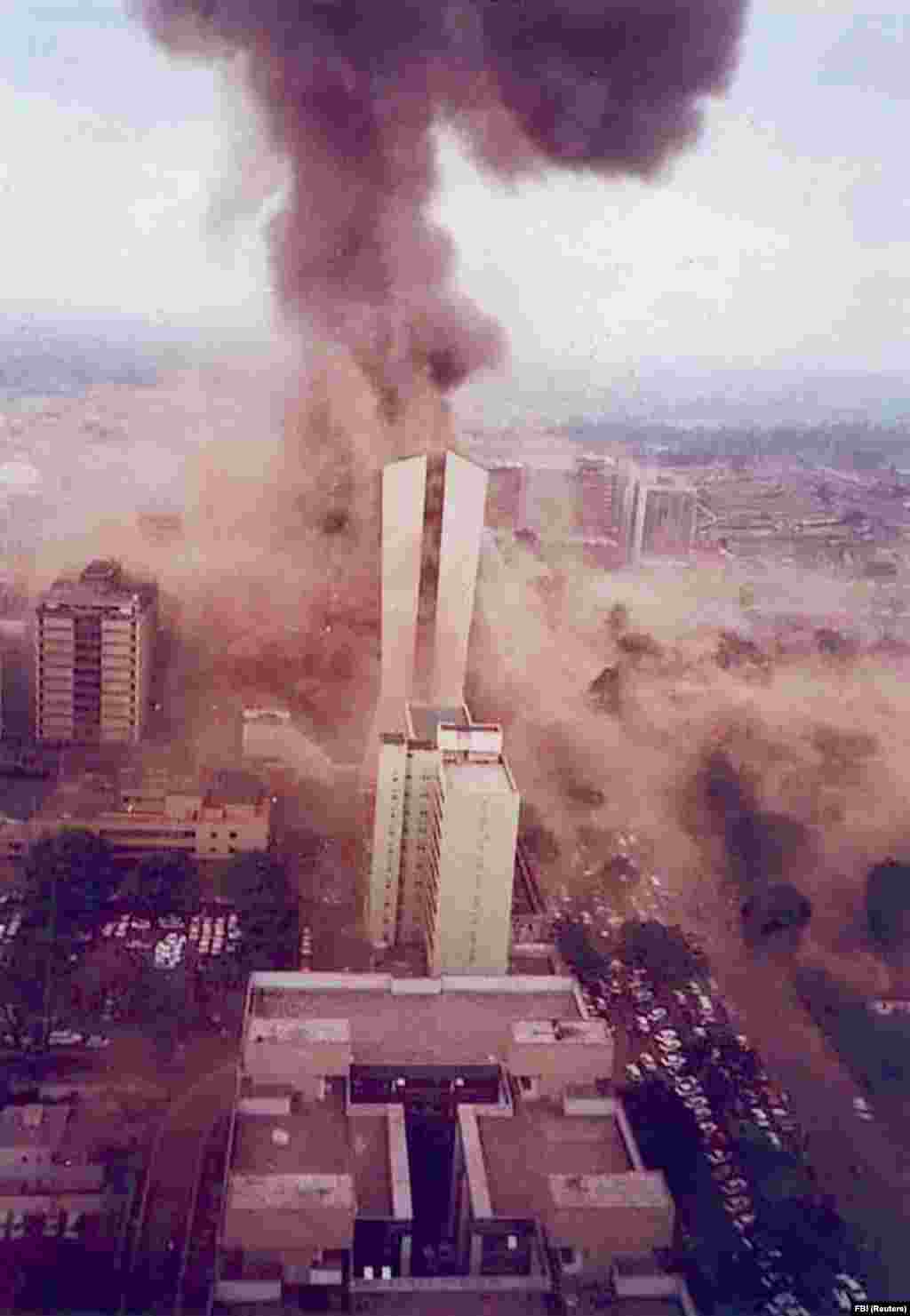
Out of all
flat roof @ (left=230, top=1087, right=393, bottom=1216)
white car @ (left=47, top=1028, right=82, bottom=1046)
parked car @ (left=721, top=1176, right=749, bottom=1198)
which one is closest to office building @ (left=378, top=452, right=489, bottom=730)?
white car @ (left=47, top=1028, right=82, bottom=1046)

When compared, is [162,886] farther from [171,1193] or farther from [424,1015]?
[171,1193]

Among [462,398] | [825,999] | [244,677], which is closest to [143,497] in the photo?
[244,677]

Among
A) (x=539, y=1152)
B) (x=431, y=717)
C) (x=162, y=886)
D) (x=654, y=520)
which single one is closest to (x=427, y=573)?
(x=431, y=717)

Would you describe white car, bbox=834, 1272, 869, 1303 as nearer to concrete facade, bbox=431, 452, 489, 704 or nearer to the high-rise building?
concrete facade, bbox=431, 452, 489, 704

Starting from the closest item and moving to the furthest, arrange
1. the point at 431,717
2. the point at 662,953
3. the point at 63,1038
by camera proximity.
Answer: the point at 63,1038 < the point at 662,953 < the point at 431,717

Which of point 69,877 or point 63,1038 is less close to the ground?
point 69,877

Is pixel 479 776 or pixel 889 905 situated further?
pixel 889 905

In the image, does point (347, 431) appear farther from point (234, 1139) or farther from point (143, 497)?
point (234, 1139)
